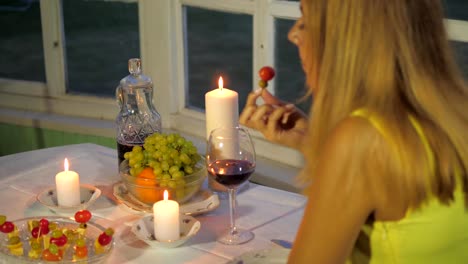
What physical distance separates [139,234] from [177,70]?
1.31 m

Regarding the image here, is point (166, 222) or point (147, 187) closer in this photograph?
point (166, 222)

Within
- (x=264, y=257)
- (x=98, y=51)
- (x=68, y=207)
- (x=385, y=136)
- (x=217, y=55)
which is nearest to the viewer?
(x=385, y=136)

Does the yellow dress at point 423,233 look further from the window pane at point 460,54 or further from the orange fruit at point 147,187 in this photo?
the orange fruit at point 147,187

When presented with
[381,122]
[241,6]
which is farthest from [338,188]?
[241,6]

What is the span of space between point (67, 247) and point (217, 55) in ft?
20.1

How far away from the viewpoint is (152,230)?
1505 millimetres

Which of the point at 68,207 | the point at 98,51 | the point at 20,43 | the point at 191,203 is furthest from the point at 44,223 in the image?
the point at 98,51

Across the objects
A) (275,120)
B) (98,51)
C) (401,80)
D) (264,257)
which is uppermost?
(401,80)

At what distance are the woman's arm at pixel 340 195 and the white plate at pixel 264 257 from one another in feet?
0.93

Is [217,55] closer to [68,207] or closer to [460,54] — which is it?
[460,54]

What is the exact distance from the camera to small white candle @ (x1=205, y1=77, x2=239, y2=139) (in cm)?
176

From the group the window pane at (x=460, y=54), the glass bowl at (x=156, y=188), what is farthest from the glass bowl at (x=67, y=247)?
the window pane at (x=460, y=54)

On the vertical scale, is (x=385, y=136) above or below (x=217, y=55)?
above

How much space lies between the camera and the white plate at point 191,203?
163 cm
